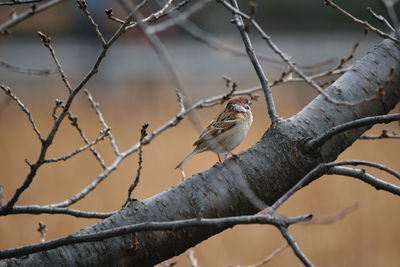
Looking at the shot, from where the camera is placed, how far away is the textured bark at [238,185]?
127 cm

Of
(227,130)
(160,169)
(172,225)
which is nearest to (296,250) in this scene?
(172,225)

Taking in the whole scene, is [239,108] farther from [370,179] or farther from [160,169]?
[160,169]

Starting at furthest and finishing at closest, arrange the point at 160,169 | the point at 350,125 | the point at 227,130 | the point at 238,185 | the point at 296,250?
1. the point at 160,169
2. the point at 227,130
3. the point at 238,185
4. the point at 350,125
5. the point at 296,250

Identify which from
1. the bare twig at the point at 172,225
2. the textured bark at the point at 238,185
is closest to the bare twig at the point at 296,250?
the bare twig at the point at 172,225

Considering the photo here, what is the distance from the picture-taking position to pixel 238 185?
1.37m

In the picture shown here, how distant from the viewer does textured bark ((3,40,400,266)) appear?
1271 mm

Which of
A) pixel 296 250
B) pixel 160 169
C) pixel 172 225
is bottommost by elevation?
pixel 296 250

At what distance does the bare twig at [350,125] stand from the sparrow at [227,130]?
0.84m

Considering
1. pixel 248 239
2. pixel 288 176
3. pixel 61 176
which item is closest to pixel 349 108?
pixel 288 176

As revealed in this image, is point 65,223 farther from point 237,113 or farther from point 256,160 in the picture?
point 256,160

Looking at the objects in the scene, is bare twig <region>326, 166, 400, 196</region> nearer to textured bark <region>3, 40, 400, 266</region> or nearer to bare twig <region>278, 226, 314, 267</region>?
textured bark <region>3, 40, 400, 266</region>

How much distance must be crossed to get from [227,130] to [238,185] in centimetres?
94

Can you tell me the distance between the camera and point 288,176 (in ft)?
4.55

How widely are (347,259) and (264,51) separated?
4.81m
